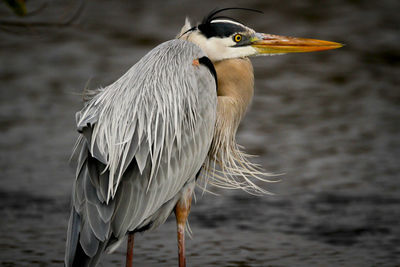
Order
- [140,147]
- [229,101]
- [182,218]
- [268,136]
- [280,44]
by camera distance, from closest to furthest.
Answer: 1. [140,147]
2. [182,218]
3. [229,101]
4. [280,44]
5. [268,136]

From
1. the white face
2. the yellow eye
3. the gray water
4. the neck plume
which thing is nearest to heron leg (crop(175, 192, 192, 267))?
the neck plume

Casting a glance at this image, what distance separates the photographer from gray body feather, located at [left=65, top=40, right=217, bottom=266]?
12.1 ft

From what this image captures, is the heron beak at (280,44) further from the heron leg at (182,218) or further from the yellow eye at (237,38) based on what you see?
the heron leg at (182,218)

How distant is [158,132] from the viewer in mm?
3904

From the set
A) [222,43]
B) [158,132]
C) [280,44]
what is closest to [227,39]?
[222,43]

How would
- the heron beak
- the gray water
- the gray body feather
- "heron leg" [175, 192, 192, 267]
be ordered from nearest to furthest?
the gray body feather, "heron leg" [175, 192, 192, 267], the heron beak, the gray water

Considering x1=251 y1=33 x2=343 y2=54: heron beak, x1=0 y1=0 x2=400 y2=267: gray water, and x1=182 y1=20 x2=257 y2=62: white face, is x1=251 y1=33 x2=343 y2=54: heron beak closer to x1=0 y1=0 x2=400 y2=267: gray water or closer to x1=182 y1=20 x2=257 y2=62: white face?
x1=182 y1=20 x2=257 y2=62: white face

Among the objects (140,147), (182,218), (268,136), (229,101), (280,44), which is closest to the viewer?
(140,147)

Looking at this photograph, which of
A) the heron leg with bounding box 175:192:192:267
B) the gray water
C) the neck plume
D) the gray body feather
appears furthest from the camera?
the gray water

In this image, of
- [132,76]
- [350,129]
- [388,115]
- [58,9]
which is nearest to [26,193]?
[132,76]

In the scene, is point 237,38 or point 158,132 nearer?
point 158,132

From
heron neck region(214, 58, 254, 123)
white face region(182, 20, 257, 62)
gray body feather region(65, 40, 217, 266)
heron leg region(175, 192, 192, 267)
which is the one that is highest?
white face region(182, 20, 257, 62)

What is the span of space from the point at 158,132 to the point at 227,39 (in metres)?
0.85

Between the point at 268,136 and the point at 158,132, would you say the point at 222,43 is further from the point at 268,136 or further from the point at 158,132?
the point at 268,136
